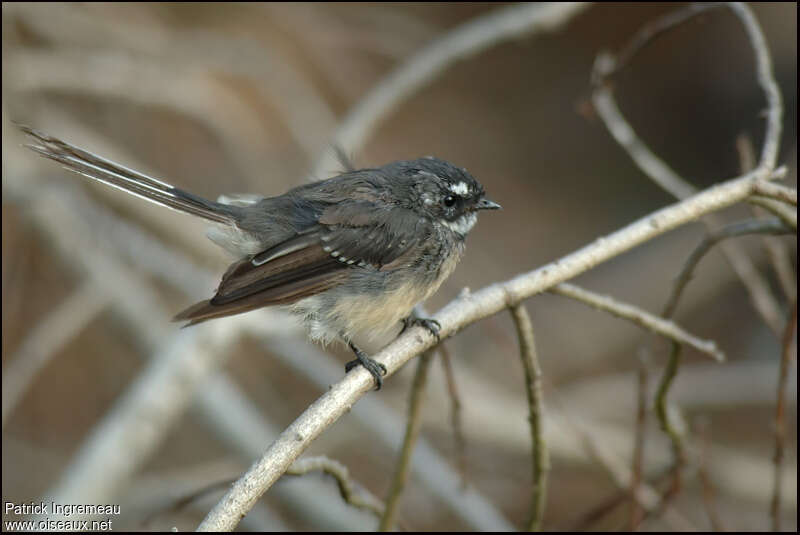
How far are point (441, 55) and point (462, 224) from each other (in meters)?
1.85

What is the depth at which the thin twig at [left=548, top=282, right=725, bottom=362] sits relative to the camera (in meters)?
2.86

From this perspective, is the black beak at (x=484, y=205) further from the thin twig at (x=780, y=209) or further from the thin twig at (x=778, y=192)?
the thin twig at (x=778, y=192)

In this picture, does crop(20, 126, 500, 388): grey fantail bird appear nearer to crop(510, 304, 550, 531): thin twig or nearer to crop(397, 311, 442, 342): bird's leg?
crop(397, 311, 442, 342): bird's leg

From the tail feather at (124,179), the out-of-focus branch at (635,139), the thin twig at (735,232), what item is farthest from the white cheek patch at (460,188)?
the thin twig at (735,232)

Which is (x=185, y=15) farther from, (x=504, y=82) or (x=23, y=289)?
(x=504, y=82)

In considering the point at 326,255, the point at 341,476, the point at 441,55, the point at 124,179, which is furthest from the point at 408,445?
the point at 441,55

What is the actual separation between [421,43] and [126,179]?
13.8 feet

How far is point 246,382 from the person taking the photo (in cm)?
688

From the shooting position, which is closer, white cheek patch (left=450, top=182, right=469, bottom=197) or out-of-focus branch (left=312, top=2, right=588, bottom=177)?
white cheek patch (left=450, top=182, right=469, bottom=197)

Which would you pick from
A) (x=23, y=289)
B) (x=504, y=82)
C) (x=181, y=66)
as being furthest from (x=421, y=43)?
(x=23, y=289)

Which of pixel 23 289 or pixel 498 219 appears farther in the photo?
pixel 498 219

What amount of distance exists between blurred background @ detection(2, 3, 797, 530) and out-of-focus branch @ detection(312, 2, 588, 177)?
16cm

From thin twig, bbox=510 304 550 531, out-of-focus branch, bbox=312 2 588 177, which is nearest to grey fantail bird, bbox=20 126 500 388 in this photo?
thin twig, bbox=510 304 550 531

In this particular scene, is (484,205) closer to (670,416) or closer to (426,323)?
(426,323)
